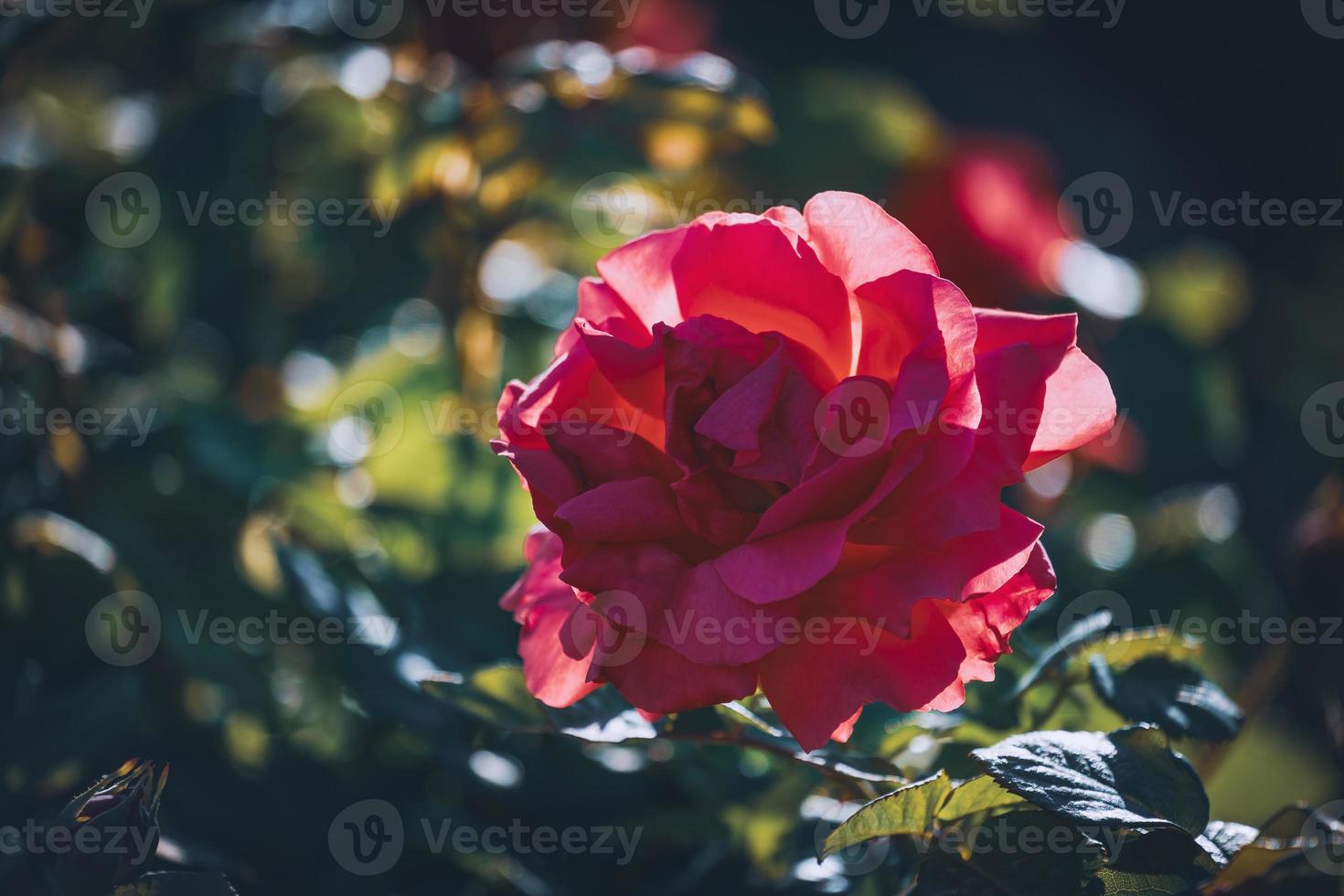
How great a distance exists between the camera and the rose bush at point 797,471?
459mm

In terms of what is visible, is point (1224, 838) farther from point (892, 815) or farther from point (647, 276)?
point (647, 276)

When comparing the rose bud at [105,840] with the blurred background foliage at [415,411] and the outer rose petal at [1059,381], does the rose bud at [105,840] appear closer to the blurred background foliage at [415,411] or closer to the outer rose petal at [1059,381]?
the blurred background foliage at [415,411]

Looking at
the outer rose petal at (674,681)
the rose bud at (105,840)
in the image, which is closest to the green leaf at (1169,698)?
the outer rose petal at (674,681)

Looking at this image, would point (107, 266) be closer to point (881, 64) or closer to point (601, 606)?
point (601, 606)

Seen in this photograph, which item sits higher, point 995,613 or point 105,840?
point 995,613

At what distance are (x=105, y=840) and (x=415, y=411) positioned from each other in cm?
53

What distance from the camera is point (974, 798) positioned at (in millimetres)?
488

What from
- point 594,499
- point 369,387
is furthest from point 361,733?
point 594,499

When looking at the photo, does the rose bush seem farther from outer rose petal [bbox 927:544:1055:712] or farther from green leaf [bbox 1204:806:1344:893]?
green leaf [bbox 1204:806:1344:893]

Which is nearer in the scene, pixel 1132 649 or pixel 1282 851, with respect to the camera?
pixel 1282 851

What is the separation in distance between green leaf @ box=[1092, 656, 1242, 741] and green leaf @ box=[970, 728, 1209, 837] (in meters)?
0.05

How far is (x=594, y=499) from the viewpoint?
0.47 m

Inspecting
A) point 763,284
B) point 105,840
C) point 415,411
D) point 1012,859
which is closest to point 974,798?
point 1012,859

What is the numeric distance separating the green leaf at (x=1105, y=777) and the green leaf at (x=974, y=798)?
2 centimetres
